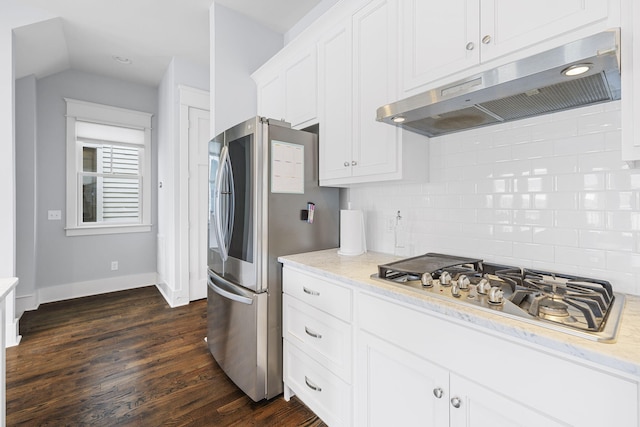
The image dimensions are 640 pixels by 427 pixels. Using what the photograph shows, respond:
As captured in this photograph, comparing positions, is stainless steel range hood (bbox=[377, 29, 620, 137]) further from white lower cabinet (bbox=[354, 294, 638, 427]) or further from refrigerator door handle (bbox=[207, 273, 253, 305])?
refrigerator door handle (bbox=[207, 273, 253, 305])

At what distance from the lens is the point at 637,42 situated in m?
0.86

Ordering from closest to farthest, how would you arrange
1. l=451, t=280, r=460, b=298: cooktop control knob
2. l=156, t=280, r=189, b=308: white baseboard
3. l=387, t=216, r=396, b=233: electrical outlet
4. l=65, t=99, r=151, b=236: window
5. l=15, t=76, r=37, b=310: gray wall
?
l=451, t=280, r=460, b=298: cooktop control knob < l=387, t=216, r=396, b=233: electrical outlet < l=15, t=76, r=37, b=310: gray wall < l=156, t=280, r=189, b=308: white baseboard < l=65, t=99, r=151, b=236: window

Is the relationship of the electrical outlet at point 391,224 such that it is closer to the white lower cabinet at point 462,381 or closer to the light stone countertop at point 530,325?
the light stone countertop at point 530,325

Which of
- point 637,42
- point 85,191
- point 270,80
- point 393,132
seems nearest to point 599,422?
point 637,42

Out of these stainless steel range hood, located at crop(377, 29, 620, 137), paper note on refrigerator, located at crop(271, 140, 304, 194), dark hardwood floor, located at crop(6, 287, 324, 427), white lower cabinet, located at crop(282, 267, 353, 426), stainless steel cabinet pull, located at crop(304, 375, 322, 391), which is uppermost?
stainless steel range hood, located at crop(377, 29, 620, 137)

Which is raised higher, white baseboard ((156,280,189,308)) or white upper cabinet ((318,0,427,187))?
white upper cabinet ((318,0,427,187))

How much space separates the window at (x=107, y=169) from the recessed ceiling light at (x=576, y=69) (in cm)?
478

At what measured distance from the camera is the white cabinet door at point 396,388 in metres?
1.04

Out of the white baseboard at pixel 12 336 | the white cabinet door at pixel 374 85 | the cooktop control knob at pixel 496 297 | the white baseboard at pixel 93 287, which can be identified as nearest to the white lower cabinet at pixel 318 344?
the cooktop control knob at pixel 496 297

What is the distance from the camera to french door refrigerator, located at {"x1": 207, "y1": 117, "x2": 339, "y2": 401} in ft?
5.75

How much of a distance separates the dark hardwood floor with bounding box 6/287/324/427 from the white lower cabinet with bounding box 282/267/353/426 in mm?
209

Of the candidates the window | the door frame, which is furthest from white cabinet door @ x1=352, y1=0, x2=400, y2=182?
the window

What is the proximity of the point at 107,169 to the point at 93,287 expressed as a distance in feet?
5.30

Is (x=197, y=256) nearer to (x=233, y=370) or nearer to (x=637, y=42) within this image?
(x=233, y=370)
